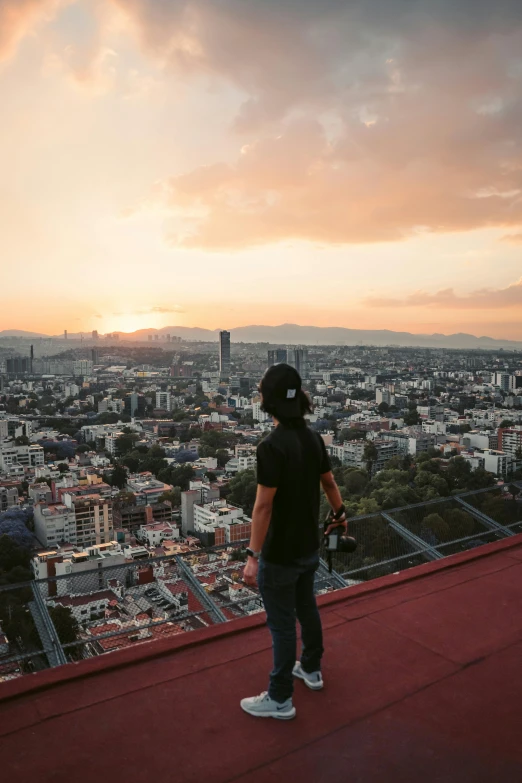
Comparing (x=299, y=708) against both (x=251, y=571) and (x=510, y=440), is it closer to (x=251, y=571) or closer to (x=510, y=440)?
(x=251, y=571)

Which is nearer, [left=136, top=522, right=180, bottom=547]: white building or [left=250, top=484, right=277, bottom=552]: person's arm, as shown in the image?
[left=250, top=484, right=277, bottom=552]: person's arm

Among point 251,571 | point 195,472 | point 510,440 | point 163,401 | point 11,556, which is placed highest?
point 251,571

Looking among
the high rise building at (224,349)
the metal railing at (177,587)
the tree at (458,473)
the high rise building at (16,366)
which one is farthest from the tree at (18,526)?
the high rise building at (16,366)

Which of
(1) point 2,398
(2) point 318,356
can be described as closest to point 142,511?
(1) point 2,398

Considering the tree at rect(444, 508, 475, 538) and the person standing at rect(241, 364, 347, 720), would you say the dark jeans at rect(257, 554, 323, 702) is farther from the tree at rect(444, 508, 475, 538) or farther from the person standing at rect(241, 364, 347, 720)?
the tree at rect(444, 508, 475, 538)

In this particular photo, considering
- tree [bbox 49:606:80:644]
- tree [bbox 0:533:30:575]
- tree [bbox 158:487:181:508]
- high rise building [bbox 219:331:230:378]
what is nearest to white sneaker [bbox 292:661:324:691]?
tree [bbox 49:606:80:644]

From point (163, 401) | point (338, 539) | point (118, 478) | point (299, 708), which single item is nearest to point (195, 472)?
point (118, 478)
